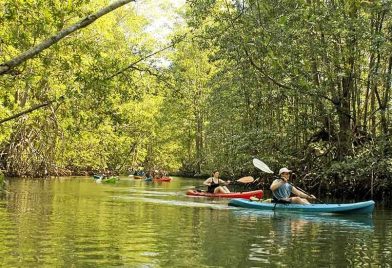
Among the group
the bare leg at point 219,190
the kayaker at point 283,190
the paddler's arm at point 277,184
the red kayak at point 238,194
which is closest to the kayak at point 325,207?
the kayaker at point 283,190

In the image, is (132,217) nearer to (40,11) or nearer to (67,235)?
(67,235)

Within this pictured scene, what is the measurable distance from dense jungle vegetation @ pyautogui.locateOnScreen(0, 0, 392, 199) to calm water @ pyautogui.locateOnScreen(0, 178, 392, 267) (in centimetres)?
182

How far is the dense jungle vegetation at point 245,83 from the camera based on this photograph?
1033cm

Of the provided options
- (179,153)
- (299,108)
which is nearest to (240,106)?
(299,108)

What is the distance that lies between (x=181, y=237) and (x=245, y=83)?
53.7 ft

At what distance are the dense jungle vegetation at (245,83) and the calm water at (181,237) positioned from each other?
5.96 ft

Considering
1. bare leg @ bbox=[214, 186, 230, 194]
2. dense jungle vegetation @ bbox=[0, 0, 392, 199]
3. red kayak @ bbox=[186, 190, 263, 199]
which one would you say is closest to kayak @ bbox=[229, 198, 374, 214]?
dense jungle vegetation @ bbox=[0, 0, 392, 199]

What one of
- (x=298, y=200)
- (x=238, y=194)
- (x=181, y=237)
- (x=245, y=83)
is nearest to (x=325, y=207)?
(x=298, y=200)

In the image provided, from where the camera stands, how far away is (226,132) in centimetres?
3244

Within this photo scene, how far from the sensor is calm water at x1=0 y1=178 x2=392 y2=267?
652cm

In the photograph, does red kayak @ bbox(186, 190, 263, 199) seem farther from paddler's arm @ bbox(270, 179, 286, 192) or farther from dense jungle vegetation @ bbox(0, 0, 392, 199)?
paddler's arm @ bbox(270, 179, 286, 192)

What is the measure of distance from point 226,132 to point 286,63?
14.9m

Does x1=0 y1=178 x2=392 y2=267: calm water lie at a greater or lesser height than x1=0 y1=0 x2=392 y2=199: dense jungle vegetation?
lesser

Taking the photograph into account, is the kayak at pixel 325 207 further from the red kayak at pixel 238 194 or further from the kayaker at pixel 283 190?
the red kayak at pixel 238 194
